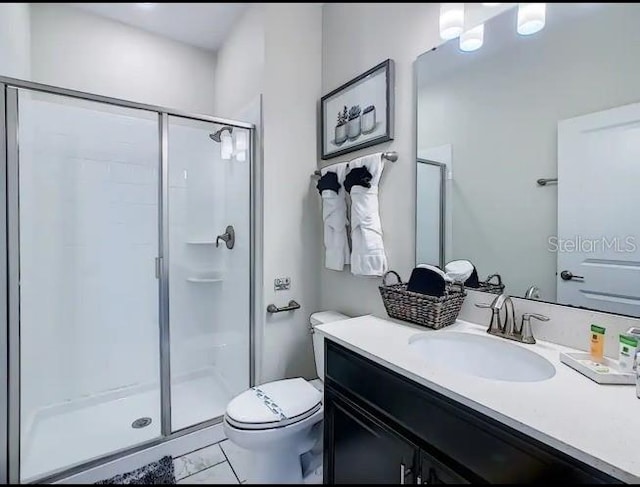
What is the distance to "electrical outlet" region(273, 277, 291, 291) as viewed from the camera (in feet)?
6.06

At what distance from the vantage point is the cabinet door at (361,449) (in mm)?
Result: 911

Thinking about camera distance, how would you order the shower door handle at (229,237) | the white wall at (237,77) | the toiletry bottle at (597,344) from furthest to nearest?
the shower door handle at (229,237), the white wall at (237,77), the toiletry bottle at (597,344)

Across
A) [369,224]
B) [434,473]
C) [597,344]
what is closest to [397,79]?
[369,224]

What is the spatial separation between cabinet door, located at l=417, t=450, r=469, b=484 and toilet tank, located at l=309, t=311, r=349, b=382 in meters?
0.77

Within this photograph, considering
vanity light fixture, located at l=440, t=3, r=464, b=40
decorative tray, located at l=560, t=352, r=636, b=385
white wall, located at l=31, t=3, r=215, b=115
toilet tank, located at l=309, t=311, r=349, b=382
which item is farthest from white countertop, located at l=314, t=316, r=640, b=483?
white wall, located at l=31, t=3, r=215, b=115

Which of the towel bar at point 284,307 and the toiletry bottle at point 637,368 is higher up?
the toiletry bottle at point 637,368

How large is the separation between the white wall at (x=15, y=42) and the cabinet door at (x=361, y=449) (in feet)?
5.69

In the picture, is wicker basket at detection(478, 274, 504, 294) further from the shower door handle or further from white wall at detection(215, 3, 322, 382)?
the shower door handle

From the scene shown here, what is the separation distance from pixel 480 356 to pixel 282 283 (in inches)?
42.4

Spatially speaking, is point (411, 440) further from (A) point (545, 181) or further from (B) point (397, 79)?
(B) point (397, 79)

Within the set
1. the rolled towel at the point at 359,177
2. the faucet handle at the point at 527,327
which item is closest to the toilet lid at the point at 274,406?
the faucet handle at the point at 527,327

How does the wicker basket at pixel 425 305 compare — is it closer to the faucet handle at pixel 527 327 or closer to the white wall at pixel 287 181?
the faucet handle at pixel 527 327

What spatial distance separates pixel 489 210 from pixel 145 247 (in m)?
1.94

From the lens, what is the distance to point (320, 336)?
5.27 ft
